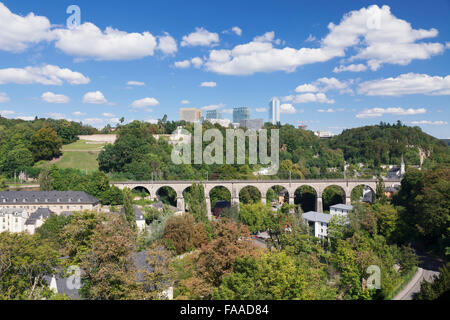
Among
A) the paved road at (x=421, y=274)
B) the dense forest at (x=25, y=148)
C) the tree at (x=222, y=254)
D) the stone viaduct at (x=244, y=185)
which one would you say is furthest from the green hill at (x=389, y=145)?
the tree at (x=222, y=254)

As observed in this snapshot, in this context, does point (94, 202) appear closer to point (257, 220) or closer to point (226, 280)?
point (257, 220)

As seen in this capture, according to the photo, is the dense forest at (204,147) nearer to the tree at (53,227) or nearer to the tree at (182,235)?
the tree at (53,227)

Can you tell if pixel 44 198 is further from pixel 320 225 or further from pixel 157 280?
pixel 320 225

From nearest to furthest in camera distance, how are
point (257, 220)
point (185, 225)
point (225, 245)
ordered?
point (225, 245), point (185, 225), point (257, 220)

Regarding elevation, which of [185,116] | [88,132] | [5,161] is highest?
[185,116]

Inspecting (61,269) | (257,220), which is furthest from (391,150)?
(61,269)
